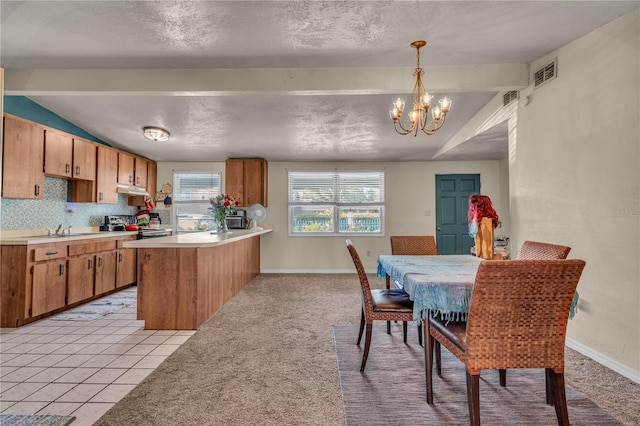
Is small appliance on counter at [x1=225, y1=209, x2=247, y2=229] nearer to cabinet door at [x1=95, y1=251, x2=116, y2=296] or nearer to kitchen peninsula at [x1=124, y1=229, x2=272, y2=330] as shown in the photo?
cabinet door at [x1=95, y1=251, x2=116, y2=296]

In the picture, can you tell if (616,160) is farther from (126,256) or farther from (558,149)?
(126,256)

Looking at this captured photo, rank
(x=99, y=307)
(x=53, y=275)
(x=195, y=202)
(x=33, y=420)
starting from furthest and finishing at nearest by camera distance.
→ (x=195, y=202), (x=99, y=307), (x=53, y=275), (x=33, y=420)

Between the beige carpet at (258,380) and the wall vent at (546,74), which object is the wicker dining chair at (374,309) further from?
the wall vent at (546,74)

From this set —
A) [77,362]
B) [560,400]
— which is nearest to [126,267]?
[77,362]

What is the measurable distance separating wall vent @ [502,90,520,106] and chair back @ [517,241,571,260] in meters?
1.75

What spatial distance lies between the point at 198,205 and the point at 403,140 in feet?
13.5

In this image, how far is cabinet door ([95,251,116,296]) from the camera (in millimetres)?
4332

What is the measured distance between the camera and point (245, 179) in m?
6.26

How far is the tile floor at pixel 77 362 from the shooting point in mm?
1954

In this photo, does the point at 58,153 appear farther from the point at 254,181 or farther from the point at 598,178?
the point at 598,178

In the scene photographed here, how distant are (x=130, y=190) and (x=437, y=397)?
17.8ft

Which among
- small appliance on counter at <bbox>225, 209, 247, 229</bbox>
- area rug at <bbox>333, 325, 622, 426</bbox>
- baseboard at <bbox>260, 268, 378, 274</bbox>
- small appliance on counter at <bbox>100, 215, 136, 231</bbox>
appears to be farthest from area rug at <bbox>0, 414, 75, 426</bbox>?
baseboard at <bbox>260, 268, 378, 274</bbox>

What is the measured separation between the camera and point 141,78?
124 inches

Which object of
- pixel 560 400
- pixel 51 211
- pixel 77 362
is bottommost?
pixel 77 362
